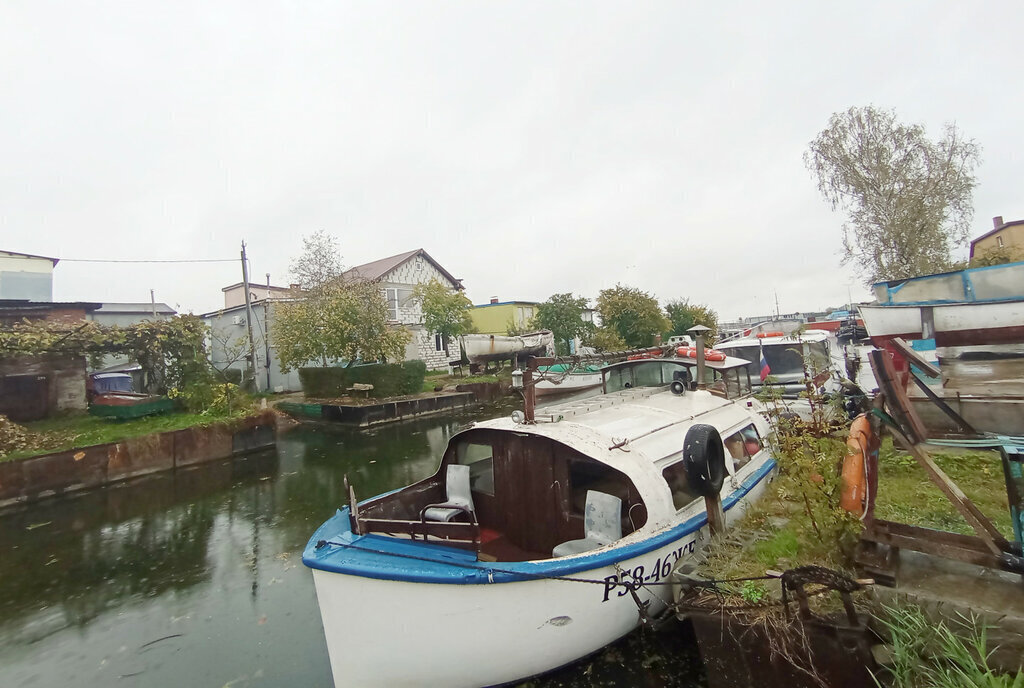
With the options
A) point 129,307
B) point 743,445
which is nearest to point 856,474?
point 743,445

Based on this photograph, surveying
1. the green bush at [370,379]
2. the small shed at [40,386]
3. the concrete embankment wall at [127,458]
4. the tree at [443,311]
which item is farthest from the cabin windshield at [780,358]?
the tree at [443,311]

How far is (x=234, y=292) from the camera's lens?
126 ft

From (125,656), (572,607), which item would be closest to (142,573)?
(125,656)

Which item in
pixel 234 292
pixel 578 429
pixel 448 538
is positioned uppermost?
pixel 234 292

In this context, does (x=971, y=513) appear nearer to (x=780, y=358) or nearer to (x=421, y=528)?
(x=421, y=528)

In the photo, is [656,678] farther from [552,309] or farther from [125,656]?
[552,309]

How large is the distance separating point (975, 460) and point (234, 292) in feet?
141

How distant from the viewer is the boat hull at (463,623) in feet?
12.8

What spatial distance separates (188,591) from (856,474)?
878cm

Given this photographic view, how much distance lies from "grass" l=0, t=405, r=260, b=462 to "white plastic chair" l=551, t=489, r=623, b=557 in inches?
575

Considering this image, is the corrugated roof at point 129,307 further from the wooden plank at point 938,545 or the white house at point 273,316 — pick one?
the wooden plank at point 938,545

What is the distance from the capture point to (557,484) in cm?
524

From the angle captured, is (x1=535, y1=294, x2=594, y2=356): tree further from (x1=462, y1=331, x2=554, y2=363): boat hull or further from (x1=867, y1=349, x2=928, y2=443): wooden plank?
(x1=867, y1=349, x2=928, y2=443): wooden plank

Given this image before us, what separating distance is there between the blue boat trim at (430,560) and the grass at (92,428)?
12897 mm
